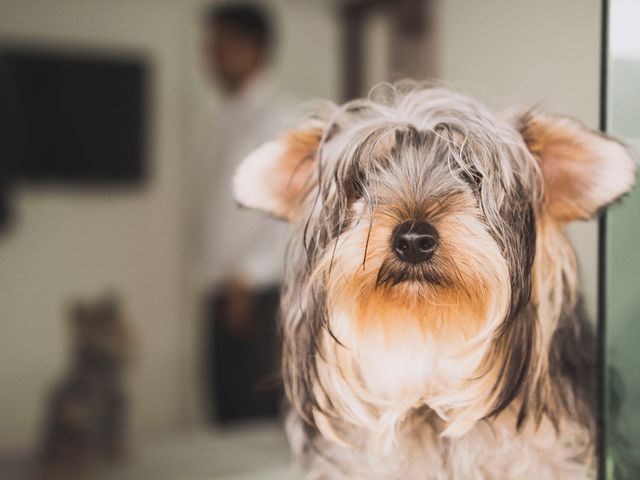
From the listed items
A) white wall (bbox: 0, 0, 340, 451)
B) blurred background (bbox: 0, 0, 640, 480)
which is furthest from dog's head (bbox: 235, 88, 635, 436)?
white wall (bbox: 0, 0, 340, 451)

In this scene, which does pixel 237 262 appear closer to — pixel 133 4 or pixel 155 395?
pixel 155 395

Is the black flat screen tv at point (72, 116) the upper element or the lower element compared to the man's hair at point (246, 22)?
lower

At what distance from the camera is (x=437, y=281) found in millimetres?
401

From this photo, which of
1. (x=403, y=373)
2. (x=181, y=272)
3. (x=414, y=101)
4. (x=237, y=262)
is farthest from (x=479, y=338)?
(x=181, y=272)

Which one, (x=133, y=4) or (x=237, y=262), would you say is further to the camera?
(x=133, y=4)

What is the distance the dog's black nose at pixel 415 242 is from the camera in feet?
1.29

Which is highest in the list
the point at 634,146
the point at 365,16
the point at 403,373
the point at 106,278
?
the point at 365,16

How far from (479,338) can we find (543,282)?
0.07m

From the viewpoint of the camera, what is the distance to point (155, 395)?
3.27 meters

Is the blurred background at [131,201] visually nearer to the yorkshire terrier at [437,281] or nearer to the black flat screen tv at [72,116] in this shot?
the black flat screen tv at [72,116]

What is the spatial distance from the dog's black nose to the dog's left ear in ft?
0.33

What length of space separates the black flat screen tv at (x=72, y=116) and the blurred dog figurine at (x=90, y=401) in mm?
724

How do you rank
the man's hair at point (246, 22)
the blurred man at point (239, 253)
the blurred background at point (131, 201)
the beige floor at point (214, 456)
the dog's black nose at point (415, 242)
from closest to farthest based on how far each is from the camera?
the dog's black nose at point (415, 242)
the beige floor at point (214, 456)
the blurred man at point (239, 253)
the man's hair at point (246, 22)
the blurred background at point (131, 201)

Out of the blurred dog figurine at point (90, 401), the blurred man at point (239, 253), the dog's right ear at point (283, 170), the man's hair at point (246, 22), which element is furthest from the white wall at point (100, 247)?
the dog's right ear at point (283, 170)
